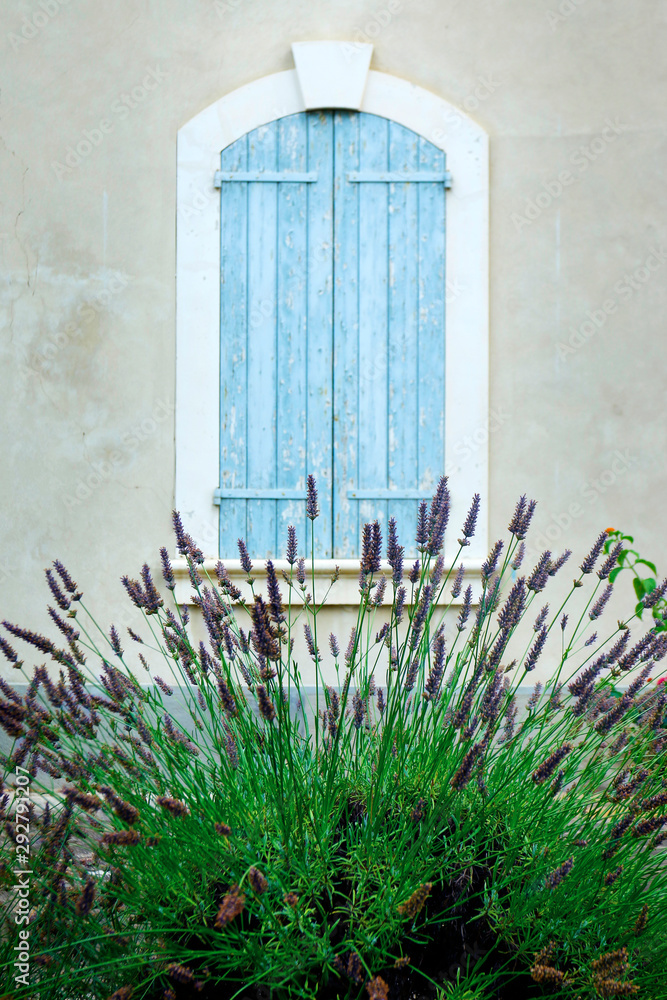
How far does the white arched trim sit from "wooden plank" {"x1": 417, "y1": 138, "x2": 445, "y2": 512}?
0.13 feet

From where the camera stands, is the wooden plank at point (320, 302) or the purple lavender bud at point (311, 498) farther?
the wooden plank at point (320, 302)

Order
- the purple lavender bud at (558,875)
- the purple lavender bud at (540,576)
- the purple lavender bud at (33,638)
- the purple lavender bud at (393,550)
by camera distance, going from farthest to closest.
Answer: the purple lavender bud at (540,576) → the purple lavender bud at (393,550) → the purple lavender bud at (33,638) → the purple lavender bud at (558,875)

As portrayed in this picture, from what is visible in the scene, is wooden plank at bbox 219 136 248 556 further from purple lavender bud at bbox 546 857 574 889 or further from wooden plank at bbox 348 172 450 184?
purple lavender bud at bbox 546 857 574 889

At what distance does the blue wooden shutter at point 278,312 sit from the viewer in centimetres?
427

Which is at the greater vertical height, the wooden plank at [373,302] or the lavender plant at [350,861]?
the wooden plank at [373,302]

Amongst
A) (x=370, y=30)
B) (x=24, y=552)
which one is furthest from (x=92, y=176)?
(x=24, y=552)

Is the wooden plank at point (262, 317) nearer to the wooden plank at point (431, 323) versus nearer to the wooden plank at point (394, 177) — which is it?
the wooden plank at point (394, 177)

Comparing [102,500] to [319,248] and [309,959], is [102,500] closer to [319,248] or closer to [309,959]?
[319,248]

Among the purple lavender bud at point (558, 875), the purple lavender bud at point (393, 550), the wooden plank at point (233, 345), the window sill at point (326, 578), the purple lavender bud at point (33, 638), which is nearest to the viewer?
the purple lavender bud at point (558, 875)

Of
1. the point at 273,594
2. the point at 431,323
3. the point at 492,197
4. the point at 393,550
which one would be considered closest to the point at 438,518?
the point at 393,550

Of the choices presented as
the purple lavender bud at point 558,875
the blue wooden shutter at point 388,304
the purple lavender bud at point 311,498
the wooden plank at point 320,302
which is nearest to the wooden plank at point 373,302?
the blue wooden shutter at point 388,304

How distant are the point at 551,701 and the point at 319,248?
3133mm

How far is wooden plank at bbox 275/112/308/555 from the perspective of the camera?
169 inches

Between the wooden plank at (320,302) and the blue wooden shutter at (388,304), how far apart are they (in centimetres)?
4
